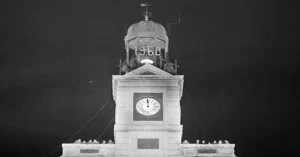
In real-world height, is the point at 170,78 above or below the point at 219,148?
above

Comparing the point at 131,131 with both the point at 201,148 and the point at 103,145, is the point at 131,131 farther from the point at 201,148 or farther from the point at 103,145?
the point at 201,148

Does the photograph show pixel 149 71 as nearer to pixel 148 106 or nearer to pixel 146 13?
pixel 148 106

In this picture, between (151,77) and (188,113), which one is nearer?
(151,77)

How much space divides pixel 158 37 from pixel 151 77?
6.20m

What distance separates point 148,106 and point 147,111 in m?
0.45

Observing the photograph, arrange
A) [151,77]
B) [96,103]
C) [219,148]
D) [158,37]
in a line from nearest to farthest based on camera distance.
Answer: [219,148] < [151,77] < [158,37] < [96,103]

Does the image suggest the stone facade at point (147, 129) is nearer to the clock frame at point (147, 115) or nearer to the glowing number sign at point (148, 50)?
the clock frame at point (147, 115)

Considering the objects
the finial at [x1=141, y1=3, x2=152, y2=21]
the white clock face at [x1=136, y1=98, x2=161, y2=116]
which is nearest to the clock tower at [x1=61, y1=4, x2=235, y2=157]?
the white clock face at [x1=136, y1=98, x2=161, y2=116]

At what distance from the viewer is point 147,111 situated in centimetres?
4862

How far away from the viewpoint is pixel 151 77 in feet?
162

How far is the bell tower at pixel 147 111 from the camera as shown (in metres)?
47.2

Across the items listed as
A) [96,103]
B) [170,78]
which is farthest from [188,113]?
[170,78]

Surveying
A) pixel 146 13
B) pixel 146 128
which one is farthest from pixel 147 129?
pixel 146 13
